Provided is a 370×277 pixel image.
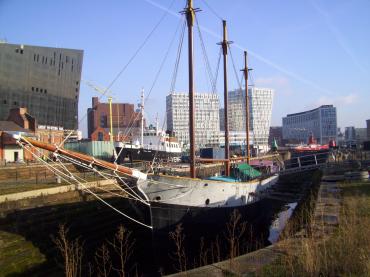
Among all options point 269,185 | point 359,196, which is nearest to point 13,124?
point 269,185

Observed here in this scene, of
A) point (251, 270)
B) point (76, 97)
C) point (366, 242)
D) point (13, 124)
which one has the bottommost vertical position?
point (251, 270)

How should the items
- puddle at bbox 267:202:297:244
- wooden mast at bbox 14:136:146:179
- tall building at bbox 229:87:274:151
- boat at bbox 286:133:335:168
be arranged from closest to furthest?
wooden mast at bbox 14:136:146:179 → puddle at bbox 267:202:297:244 → boat at bbox 286:133:335:168 → tall building at bbox 229:87:274:151

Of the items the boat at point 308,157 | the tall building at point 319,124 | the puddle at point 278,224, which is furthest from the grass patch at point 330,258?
the tall building at point 319,124

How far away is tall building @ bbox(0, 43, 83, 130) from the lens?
53.7 metres

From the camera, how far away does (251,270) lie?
7.74 m

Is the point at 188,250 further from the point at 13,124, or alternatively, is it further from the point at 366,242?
the point at 13,124

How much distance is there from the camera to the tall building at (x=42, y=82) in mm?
53719

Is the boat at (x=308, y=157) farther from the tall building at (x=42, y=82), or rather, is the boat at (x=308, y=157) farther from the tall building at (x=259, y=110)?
the tall building at (x=259, y=110)

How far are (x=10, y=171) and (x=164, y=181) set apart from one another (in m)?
18.8

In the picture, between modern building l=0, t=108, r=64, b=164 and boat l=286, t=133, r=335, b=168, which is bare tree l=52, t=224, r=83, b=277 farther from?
boat l=286, t=133, r=335, b=168

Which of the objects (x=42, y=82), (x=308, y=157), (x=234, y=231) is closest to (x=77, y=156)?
(x=234, y=231)

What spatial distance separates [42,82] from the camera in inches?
2378

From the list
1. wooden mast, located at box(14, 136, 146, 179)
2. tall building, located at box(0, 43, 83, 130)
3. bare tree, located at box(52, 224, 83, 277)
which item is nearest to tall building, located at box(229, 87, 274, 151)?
tall building, located at box(0, 43, 83, 130)

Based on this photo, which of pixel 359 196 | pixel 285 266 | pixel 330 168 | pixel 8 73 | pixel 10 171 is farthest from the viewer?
pixel 8 73
